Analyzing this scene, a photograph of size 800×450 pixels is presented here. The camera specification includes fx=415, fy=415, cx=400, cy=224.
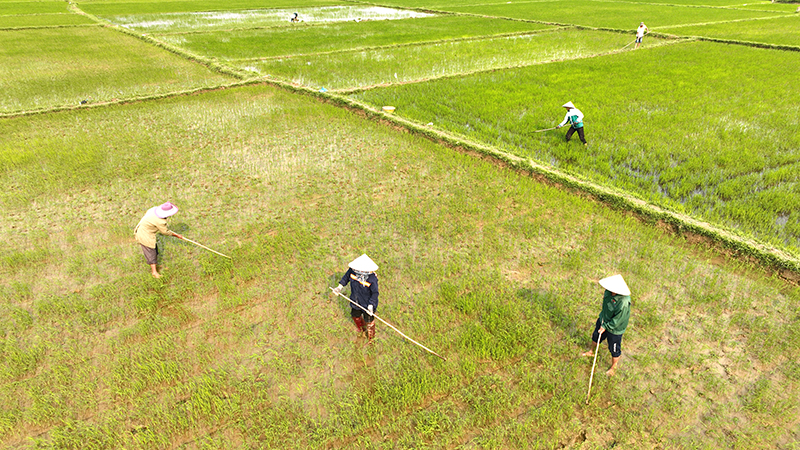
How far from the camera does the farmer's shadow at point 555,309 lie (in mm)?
4156

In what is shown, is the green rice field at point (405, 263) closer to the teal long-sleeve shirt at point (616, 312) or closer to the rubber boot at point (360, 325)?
the rubber boot at point (360, 325)

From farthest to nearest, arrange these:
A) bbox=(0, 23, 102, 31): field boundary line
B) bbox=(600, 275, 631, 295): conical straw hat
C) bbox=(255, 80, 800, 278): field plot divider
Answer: bbox=(0, 23, 102, 31): field boundary line < bbox=(255, 80, 800, 278): field plot divider < bbox=(600, 275, 631, 295): conical straw hat

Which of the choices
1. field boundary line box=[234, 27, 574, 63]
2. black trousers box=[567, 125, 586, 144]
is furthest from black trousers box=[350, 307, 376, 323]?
field boundary line box=[234, 27, 574, 63]

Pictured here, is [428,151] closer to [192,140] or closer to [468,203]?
[468,203]

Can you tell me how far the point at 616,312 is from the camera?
137 inches

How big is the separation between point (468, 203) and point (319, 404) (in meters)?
3.93

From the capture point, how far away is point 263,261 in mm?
5277

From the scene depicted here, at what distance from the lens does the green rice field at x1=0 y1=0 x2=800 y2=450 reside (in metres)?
3.39

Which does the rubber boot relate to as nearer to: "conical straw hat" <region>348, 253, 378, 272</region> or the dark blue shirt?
the dark blue shirt

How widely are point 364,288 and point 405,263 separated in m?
1.44

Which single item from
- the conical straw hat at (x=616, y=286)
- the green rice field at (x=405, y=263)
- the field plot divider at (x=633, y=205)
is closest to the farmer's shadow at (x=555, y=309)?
the green rice field at (x=405, y=263)

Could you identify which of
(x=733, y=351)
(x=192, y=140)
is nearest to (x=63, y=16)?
(x=192, y=140)

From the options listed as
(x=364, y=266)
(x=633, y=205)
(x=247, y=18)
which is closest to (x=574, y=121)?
(x=633, y=205)

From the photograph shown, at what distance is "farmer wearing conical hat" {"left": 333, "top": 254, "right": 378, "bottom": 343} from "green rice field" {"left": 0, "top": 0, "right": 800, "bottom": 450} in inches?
10.8
